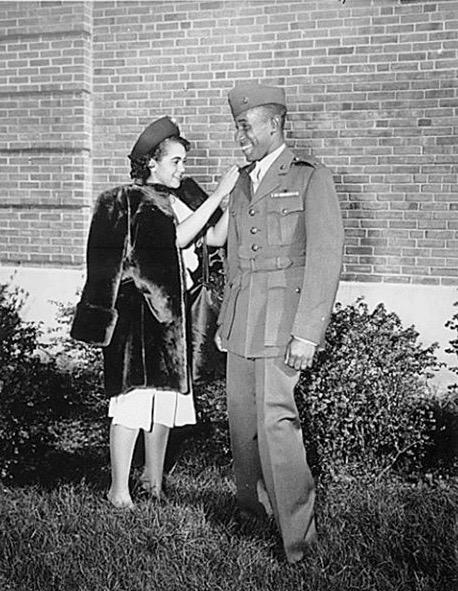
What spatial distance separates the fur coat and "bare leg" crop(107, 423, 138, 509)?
217mm

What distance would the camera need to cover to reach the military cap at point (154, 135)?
3.77 metres

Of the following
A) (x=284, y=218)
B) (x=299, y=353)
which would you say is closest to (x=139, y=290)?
(x=284, y=218)

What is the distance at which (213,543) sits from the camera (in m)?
3.38

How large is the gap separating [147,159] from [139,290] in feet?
2.05

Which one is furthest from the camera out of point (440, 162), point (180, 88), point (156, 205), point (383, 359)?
point (180, 88)

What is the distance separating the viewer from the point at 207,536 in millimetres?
3436

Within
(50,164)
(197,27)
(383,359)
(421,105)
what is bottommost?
(383,359)

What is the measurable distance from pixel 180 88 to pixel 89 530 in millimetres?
2538

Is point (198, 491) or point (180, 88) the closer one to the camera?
point (198, 491)

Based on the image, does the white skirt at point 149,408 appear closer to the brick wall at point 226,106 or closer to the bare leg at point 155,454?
the bare leg at point 155,454

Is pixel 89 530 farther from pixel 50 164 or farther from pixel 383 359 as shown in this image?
pixel 50 164

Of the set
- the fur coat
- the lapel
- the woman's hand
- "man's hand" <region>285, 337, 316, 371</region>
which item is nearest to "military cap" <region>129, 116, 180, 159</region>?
the fur coat

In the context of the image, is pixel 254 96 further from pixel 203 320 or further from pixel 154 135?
pixel 203 320

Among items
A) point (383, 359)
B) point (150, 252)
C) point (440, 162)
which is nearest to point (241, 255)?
point (150, 252)
